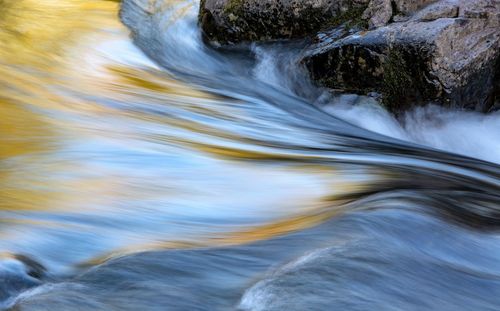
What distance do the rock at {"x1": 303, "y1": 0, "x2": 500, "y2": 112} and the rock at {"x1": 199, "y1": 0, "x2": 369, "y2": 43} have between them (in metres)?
0.44

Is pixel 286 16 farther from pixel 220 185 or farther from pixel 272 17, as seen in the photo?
pixel 220 185

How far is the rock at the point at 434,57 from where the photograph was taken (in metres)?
5.12

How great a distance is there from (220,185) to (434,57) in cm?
199

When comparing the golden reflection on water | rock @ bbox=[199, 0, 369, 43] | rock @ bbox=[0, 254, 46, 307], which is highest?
rock @ bbox=[199, 0, 369, 43]

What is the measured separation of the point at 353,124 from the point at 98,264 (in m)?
3.07

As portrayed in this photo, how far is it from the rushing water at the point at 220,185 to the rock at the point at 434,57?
16cm

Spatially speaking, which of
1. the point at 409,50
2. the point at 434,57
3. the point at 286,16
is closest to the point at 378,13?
the point at 409,50

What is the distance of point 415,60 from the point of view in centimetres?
524

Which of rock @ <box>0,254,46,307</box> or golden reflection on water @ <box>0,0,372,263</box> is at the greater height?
golden reflection on water @ <box>0,0,372,263</box>

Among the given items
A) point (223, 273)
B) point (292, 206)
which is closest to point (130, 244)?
point (223, 273)

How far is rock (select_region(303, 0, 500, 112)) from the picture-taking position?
5121 millimetres

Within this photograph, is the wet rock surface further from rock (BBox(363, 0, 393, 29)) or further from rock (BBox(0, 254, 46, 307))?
rock (BBox(0, 254, 46, 307))

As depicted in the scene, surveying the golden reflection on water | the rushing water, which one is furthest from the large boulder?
the golden reflection on water

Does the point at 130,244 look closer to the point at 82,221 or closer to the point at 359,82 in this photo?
the point at 82,221
